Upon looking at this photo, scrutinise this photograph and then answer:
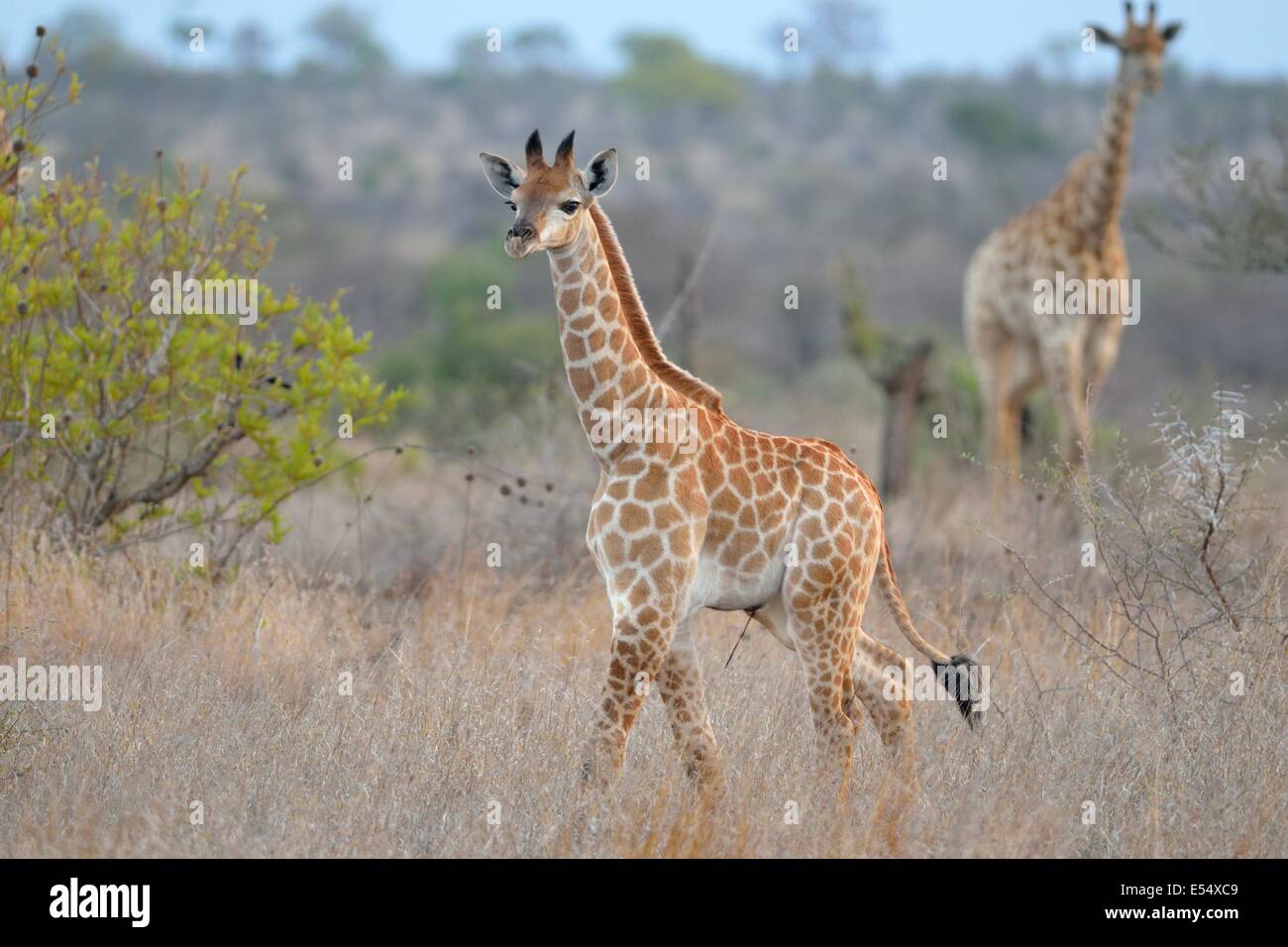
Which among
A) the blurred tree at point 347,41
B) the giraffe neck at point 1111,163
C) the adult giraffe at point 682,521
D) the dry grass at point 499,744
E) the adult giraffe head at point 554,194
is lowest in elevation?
the dry grass at point 499,744

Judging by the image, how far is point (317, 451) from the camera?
28.9ft

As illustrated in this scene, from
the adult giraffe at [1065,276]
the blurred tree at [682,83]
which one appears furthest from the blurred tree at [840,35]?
the adult giraffe at [1065,276]

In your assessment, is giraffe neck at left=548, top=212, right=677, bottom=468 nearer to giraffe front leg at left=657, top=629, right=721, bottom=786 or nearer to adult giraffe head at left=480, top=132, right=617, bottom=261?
adult giraffe head at left=480, top=132, right=617, bottom=261

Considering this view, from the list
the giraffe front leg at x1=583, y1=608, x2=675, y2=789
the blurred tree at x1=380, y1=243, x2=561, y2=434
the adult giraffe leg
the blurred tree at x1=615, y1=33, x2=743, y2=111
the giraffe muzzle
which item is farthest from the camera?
the blurred tree at x1=615, y1=33, x2=743, y2=111

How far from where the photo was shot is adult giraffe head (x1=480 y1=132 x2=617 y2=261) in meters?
6.10

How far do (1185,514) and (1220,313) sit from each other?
69.1ft

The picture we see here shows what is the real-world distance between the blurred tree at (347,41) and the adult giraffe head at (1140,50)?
43816 mm

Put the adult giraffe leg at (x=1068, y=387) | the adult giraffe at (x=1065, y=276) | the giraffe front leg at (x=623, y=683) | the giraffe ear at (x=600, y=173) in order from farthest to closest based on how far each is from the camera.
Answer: the adult giraffe at (x=1065, y=276) → the adult giraffe leg at (x=1068, y=387) → the giraffe ear at (x=600, y=173) → the giraffe front leg at (x=623, y=683)

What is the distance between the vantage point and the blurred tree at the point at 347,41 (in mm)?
54562

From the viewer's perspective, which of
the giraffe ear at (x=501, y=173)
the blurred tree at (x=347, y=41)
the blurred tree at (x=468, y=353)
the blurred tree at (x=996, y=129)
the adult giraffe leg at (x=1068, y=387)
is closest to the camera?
the giraffe ear at (x=501, y=173)

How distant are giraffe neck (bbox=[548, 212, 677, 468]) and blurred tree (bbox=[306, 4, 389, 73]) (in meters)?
49.4

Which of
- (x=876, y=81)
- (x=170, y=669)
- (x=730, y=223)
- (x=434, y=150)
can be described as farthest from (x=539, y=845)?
(x=876, y=81)

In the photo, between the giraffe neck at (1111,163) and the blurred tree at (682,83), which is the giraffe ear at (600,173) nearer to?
the giraffe neck at (1111,163)

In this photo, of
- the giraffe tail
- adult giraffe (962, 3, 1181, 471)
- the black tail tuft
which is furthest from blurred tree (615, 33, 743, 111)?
the black tail tuft
